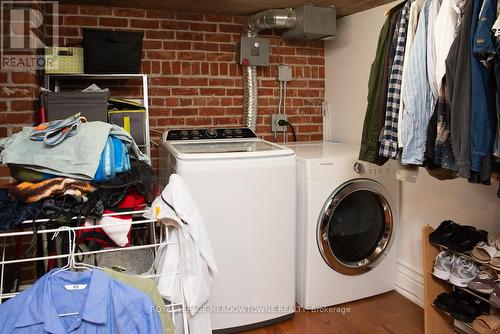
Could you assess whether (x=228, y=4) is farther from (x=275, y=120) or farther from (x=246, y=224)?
(x=246, y=224)

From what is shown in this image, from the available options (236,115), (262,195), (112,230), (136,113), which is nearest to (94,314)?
(112,230)

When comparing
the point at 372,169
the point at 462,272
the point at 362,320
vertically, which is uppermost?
the point at 372,169

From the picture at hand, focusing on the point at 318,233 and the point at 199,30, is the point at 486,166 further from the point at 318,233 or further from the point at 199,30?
the point at 199,30

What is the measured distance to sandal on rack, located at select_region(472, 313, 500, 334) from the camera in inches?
67.7

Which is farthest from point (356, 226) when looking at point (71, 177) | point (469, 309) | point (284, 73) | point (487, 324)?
point (71, 177)

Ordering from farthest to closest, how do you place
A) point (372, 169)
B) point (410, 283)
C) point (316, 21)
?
point (316, 21) → point (410, 283) → point (372, 169)

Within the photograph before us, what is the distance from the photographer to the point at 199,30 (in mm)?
2939

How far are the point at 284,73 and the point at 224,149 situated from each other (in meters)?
1.22

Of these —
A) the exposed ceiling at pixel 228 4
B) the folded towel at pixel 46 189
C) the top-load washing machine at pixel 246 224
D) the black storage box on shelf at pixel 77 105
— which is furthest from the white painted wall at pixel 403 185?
the folded towel at pixel 46 189

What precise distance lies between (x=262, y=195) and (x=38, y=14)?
1.56 meters

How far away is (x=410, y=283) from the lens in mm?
2512

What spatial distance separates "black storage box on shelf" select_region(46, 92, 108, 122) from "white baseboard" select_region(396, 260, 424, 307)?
2001 mm

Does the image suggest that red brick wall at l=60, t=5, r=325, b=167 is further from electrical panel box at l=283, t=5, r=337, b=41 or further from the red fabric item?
the red fabric item

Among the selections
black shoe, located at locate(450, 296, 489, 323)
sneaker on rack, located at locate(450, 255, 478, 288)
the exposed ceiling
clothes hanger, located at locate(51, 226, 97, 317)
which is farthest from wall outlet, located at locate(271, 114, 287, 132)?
clothes hanger, located at locate(51, 226, 97, 317)
